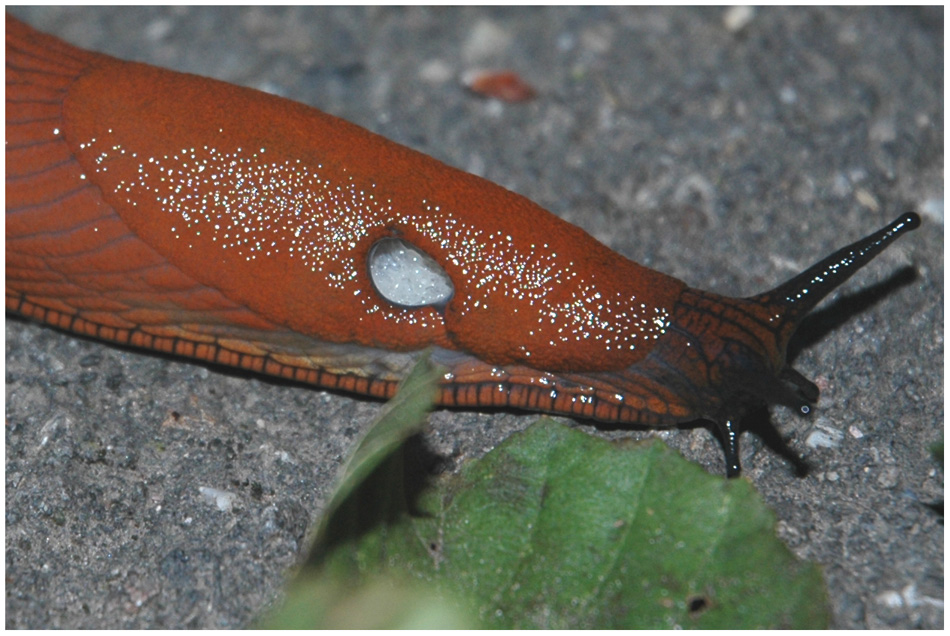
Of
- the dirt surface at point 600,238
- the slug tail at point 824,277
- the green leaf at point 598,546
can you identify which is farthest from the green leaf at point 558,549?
the slug tail at point 824,277

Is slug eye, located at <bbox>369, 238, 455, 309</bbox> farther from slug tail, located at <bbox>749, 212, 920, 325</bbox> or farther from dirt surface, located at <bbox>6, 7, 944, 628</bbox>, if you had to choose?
slug tail, located at <bbox>749, 212, 920, 325</bbox>

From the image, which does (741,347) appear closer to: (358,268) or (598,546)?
(598,546)

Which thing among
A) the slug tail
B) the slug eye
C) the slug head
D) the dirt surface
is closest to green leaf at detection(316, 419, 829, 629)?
the dirt surface

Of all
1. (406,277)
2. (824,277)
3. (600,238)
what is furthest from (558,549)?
(600,238)

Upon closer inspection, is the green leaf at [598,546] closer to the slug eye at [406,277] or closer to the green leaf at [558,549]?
the green leaf at [558,549]

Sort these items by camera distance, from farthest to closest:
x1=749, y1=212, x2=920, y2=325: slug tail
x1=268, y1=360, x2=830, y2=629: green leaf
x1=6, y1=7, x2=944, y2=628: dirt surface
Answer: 1. x1=749, y1=212, x2=920, y2=325: slug tail
2. x1=6, y1=7, x2=944, y2=628: dirt surface
3. x1=268, y1=360, x2=830, y2=629: green leaf

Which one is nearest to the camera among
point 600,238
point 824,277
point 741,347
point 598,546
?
point 598,546

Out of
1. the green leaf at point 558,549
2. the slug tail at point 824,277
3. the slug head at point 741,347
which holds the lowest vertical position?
the green leaf at point 558,549
